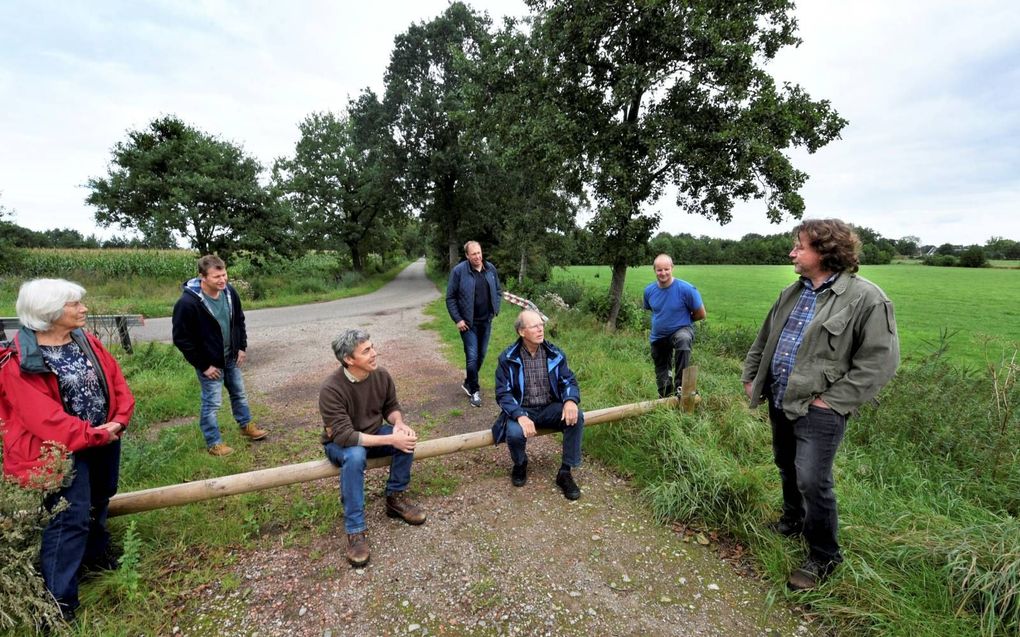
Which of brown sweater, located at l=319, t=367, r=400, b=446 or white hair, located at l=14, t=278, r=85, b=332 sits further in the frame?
brown sweater, located at l=319, t=367, r=400, b=446

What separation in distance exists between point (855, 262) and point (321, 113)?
33021mm

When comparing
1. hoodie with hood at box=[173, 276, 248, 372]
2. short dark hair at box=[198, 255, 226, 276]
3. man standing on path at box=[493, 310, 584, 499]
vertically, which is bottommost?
man standing on path at box=[493, 310, 584, 499]

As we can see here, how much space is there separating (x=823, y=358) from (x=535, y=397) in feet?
6.99

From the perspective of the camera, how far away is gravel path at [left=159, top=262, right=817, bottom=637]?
2387mm

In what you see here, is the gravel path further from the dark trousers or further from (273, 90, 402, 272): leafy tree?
(273, 90, 402, 272): leafy tree

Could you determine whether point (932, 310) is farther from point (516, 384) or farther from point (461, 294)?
point (516, 384)

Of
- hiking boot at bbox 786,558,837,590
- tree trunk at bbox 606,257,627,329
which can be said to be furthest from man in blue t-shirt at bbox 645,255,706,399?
tree trunk at bbox 606,257,627,329

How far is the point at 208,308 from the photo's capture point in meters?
3.94

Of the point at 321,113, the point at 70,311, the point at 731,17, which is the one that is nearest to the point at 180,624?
the point at 70,311

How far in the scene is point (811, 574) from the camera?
2570mm

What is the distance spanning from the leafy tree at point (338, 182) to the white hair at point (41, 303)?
2448 centimetres

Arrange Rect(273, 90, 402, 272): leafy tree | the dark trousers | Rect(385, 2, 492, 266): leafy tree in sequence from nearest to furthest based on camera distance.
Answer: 1. the dark trousers
2. Rect(385, 2, 492, 266): leafy tree
3. Rect(273, 90, 402, 272): leafy tree

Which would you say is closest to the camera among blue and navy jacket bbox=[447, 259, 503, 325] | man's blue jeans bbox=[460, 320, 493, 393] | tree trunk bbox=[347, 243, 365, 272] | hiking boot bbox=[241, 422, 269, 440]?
hiking boot bbox=[241, 422, 269, 440]

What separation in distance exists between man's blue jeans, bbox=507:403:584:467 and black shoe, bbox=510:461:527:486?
0.12 metres
